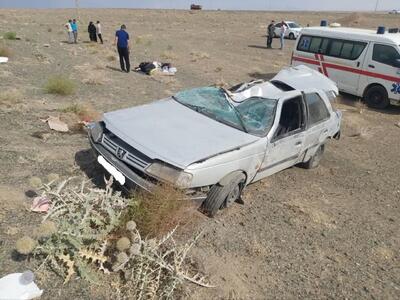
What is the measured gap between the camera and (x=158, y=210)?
3949 millimetres

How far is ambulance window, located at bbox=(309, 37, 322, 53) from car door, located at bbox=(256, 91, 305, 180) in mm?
7589

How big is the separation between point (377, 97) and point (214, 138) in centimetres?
868

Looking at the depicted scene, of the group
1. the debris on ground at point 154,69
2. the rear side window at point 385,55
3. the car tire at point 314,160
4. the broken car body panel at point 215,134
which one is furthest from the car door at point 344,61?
the car tire at point 314,160

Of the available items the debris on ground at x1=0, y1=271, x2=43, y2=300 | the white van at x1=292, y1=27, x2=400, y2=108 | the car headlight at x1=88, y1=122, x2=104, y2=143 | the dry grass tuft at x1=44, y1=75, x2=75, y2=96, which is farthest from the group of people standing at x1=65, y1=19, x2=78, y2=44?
the debris on ground at x1=0, y1=271, x2=43, y2=300

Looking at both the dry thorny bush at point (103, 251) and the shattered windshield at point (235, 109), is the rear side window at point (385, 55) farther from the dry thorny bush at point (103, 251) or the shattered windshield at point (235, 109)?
the dry thorny bush at point (103, 251)

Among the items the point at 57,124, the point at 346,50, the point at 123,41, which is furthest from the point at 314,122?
the point at 123,41

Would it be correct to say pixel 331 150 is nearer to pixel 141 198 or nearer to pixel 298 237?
pixel 298 237

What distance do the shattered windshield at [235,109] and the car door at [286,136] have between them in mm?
151

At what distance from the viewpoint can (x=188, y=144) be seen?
15.0 feet

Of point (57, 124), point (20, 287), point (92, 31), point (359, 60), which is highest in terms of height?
point (359, 60)

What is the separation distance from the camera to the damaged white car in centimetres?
432

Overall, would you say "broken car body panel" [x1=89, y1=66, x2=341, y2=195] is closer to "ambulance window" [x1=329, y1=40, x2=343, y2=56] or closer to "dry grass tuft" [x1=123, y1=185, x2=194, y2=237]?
"dry grass tuft" [x1=123, y1=185, x2=194, y2=237]

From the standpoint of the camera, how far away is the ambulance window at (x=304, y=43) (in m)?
13.0

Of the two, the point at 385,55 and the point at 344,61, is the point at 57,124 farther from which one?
the point at 385,55
